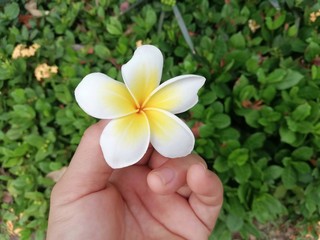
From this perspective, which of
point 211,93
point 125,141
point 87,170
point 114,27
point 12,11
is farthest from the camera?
point 12,11

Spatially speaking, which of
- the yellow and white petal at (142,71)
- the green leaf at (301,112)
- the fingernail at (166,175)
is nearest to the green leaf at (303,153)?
the green leaf at (301,112)

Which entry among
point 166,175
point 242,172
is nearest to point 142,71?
point 166,175

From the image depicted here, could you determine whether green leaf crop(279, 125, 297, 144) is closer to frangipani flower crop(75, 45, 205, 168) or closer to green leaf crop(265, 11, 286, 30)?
green leaf crop(265, 11, 286, 30)

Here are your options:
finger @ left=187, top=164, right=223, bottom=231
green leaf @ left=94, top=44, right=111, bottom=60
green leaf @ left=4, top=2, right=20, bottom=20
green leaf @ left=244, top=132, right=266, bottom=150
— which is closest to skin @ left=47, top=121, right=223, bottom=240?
finger @ left=187, top=164, right=223, bottom=231

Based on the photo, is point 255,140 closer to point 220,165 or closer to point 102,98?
point 220,165

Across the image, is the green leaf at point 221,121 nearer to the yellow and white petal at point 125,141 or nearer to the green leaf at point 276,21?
the green leaf at point 276,21

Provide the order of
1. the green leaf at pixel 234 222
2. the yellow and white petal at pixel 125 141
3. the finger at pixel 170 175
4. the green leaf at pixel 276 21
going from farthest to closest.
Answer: the green leaf at pixel 276 21, the green leaf at pixel 234 222, the finger at pixel 170 175, the yellow and white petal at pixel 125 141
